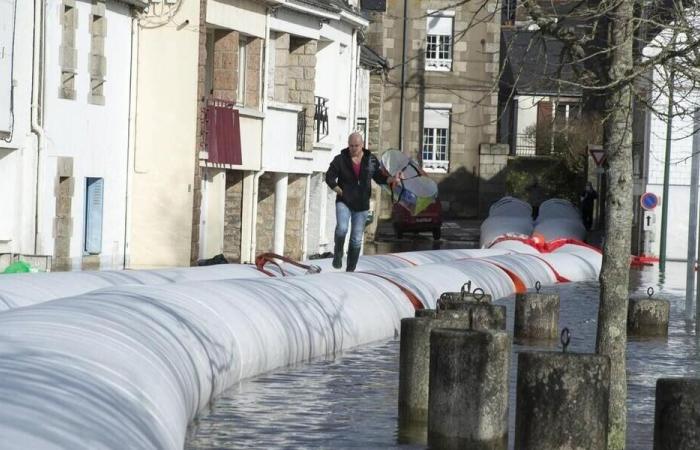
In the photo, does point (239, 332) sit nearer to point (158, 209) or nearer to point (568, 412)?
point (568, 412)

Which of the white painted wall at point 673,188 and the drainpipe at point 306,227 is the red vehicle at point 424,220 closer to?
the white painted wall at point 673,188

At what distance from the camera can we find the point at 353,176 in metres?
20.5

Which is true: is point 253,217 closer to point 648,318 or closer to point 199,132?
point 199,132

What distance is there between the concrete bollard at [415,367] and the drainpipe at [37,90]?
1489 centimetres

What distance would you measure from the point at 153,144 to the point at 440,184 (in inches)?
1506

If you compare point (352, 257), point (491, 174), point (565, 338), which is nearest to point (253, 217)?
point (352, 257)

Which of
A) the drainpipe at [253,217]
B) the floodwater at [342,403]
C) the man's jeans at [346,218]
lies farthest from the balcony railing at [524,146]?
the floodwater at [342,403]

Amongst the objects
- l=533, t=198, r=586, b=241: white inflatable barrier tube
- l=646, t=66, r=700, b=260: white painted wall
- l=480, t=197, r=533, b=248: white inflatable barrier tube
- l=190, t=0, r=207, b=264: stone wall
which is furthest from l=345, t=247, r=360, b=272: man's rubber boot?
l=646, t=66, r=700, b=260: white painted wall

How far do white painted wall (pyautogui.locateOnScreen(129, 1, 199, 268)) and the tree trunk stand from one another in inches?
850

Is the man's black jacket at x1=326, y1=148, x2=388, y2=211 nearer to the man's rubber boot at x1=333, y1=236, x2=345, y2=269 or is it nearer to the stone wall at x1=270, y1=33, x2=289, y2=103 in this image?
the man's rubber boot at x1=333, y1=236, x2=345, y2=269

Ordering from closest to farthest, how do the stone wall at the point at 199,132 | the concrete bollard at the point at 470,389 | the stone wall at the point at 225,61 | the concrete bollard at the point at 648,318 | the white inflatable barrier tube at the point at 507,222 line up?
the concrete bollard at the point at 470,389 < the concrete bollard at the point at 648,318 < the stone wall at the point at 199,132 < the stone wall at the point at 225,61 < the white inflatable barrier tube at the point at 507,222

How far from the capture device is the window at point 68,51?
28156 mm

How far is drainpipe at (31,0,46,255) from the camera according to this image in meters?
26.9

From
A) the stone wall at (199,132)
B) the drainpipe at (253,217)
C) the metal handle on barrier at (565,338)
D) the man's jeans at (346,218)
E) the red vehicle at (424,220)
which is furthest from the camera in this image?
the red vehicle at (424,220)
